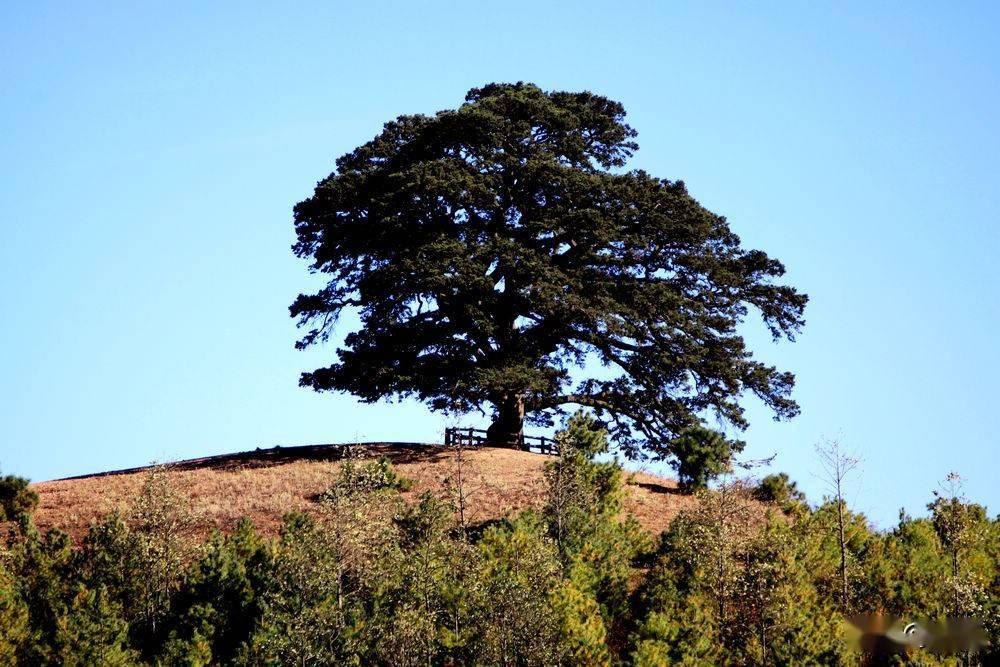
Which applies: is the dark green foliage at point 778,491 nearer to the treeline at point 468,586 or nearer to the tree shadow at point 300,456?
the treeline at point 468,586

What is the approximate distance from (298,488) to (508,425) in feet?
40.0

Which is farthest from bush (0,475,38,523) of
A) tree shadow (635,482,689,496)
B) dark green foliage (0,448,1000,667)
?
tree shadow (635,482,689,496)

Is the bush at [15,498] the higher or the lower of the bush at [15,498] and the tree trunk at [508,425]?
the lower

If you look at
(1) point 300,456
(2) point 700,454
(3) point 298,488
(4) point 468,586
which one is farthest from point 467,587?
(1) point 300,456

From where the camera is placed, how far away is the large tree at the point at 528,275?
178ft

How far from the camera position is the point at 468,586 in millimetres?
35781

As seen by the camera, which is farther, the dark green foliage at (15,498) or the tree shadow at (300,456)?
the tree shadow at (300,456)

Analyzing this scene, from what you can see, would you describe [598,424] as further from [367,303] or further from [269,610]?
[269,610]

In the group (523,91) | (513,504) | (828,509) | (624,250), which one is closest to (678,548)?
(513,504)

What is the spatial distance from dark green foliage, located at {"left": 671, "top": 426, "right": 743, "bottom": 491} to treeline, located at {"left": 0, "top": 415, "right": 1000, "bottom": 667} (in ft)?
21.0

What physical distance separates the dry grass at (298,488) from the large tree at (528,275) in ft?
10.1

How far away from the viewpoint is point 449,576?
37.0 meters

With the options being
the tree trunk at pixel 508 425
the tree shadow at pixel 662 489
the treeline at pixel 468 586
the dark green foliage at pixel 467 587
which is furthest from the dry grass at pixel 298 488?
the dark green foliage at pixel 467 587

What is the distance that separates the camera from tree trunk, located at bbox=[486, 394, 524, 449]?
56469 mm
